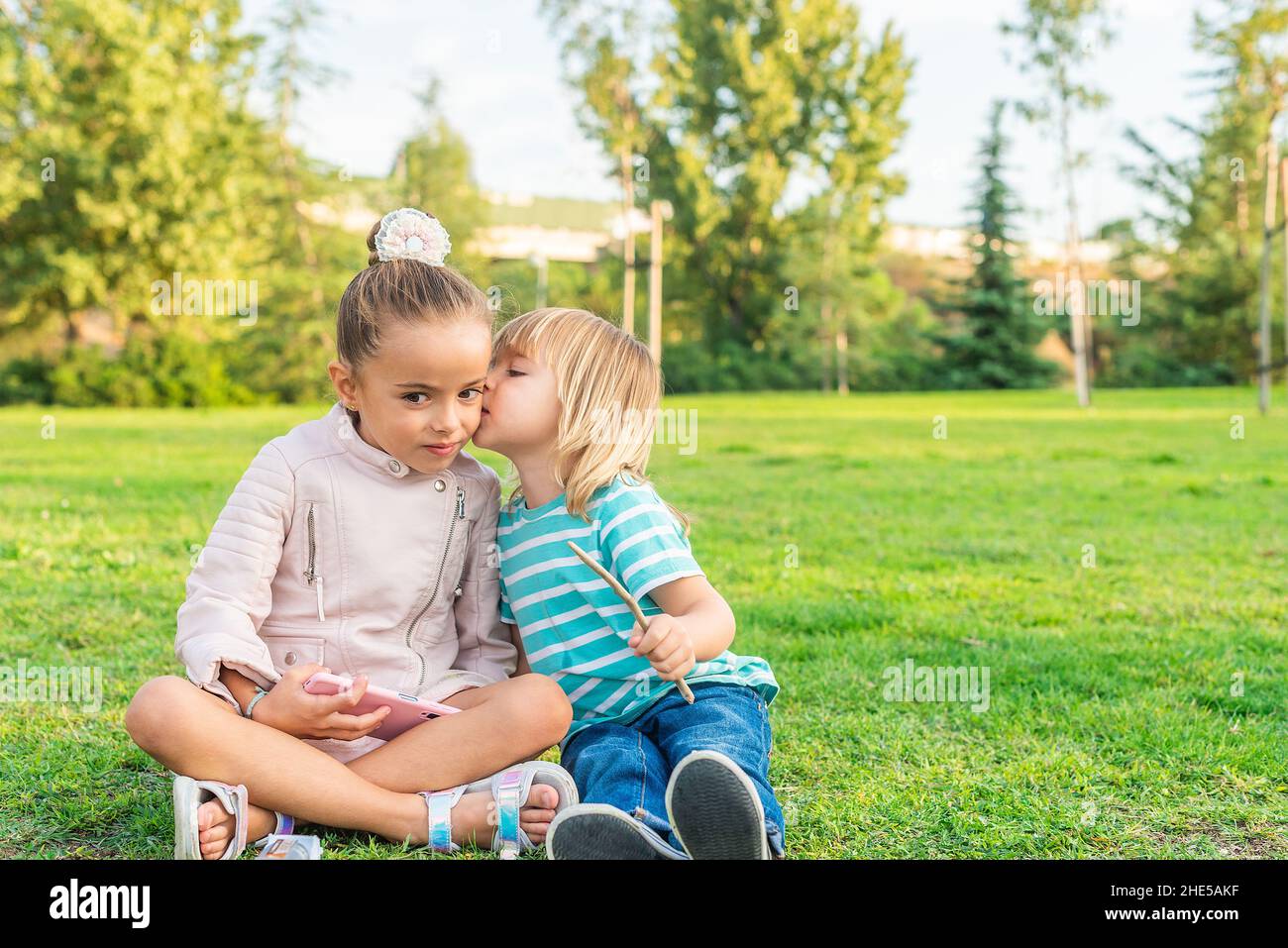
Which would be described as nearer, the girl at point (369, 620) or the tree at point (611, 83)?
the girl at point (369, 620)

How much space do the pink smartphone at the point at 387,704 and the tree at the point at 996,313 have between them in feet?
99.3

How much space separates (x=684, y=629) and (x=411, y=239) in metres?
1.06

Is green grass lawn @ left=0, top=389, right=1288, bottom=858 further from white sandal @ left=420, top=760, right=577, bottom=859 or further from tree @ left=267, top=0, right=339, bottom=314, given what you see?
tree @ left=267, top=0, right=339, bottom=314

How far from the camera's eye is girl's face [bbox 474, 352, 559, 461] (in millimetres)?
2467

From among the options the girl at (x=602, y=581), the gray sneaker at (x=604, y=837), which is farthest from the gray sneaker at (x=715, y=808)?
the girl at (x=602, y=581)

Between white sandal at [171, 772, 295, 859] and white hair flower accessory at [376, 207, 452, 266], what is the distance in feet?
3.72

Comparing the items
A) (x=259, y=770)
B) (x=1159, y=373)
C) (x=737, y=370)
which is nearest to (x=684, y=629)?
(x=259, y=770)

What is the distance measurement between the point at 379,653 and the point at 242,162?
25236 millimetres

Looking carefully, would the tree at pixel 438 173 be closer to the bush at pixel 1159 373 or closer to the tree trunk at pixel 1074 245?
the tree trunk at pixel 1074 245

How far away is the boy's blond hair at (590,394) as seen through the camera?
243 centimetres

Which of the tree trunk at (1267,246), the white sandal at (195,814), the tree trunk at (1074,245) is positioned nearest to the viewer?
the white sandal at (195,814)

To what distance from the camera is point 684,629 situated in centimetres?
214

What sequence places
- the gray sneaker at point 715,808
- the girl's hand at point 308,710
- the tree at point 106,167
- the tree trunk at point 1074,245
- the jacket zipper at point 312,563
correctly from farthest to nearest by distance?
the tree at point 106,167, the tree trunk at point 1074,245, the jacket zipper at point 312,563, the girl's hand at point 308,710, the gray sneaker at point 715,808

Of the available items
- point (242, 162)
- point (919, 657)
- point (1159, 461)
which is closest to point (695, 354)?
point (242, 162)
